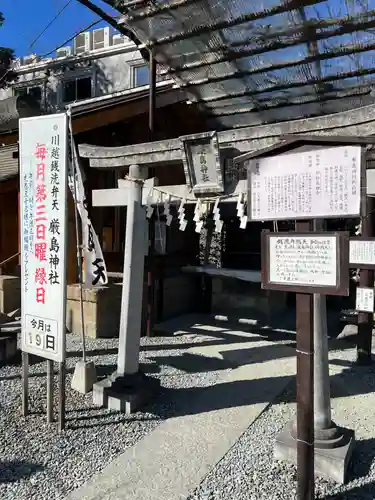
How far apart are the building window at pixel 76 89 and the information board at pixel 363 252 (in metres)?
14.5

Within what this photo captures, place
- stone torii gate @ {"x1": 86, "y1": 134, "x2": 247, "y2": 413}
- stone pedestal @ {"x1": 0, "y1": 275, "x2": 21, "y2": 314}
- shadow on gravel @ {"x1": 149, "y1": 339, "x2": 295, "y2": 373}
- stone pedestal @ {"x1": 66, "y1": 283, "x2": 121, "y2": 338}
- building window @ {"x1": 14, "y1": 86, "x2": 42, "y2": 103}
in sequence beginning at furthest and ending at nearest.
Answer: building window @ {"x1": 14, "y1": 86, "x2": 42, "y2": 103} < stone pedestal @ {"x1": 0, "y1": 275, "x2": 21, "y2": 314} < stone pedestal @ {"x1": 66, "y1": 283, "x2": 121, "y2": 338} < shadow on gravel @ {"x1": 149, "y1": 339, "x2": 295, "y2": 373} < stone torii gate @ {"x1": 86, "y1": 134, "x2": 247, "y2": 413}

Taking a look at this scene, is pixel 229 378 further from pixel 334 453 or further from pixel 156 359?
pixel 334 453

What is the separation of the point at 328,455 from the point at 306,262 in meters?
2.05

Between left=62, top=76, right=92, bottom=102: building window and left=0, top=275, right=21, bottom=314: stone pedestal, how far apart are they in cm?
1080

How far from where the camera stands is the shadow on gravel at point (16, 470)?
12.7 feet

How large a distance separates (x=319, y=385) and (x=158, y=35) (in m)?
6.03

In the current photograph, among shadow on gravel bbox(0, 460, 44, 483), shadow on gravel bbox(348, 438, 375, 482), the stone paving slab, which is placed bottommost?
shadow on gravel bbox(348, 438, 375, 482)

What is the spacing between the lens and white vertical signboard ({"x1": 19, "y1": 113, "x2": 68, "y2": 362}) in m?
4.73

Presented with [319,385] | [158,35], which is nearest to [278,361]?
[319,385]

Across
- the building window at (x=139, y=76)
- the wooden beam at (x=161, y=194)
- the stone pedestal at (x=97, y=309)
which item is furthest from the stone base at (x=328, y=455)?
the building window at (x=139, y=76)

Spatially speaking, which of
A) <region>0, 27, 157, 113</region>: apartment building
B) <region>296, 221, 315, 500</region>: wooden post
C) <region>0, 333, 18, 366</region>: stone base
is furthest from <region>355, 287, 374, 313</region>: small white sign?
<region>0, 27, 157, 113</region>: apartment building

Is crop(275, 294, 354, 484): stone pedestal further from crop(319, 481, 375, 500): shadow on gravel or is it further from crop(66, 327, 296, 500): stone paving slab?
crop(66, 327, 296, 500): stone paving slab

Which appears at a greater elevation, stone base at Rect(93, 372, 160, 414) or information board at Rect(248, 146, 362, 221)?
information board at Rect(248, 146, 362, 221)

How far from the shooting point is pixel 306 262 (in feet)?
10.8
